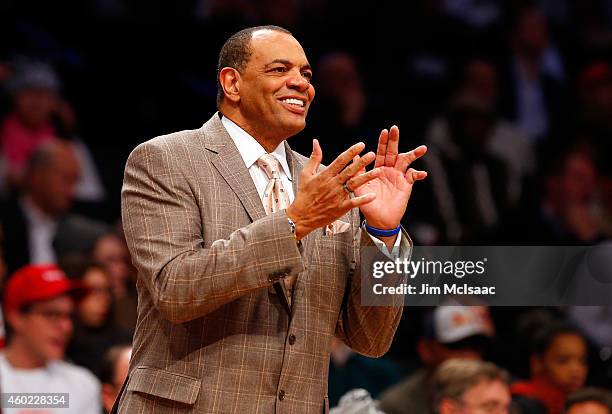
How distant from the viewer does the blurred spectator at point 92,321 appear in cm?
469

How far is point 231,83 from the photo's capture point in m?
2.76

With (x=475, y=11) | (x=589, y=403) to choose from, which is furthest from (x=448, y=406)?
(x=475, y=11)

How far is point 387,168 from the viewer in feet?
8.70

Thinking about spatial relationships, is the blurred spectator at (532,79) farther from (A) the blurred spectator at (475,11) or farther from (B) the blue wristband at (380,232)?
(B) the blue wristband at (380,232)

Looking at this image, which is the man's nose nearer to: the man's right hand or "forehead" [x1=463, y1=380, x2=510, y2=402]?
the man's right hand

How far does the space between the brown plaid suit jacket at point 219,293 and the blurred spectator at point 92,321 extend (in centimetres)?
216

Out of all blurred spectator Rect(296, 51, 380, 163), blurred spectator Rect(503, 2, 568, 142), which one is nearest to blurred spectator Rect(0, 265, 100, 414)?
blurred spectator Rect(296, 51, 380, 163)

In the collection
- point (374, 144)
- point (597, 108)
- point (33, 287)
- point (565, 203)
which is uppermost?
point (597, 108)

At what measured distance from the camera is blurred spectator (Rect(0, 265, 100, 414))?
4031mm

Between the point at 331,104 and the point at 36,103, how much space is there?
1531mm

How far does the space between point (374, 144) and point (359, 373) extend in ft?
4.12

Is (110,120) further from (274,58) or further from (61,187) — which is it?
(274,58)

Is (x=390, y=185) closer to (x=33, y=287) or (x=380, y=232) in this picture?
(x=380, y=232)

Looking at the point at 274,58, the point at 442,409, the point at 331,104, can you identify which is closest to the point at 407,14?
the point at 331,104
